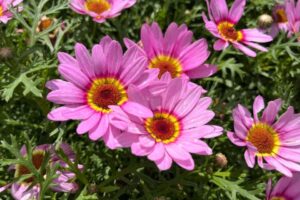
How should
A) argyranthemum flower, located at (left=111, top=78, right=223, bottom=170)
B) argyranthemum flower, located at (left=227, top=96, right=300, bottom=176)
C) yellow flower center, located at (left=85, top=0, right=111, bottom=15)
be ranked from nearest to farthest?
argyranthemum flower, located at (left=111, top=78, right=223, bottom=170) → argyranthemum flower, located at (left=227, top=96, right=300, bottom=176) → yellow flower center, located at (left=85, top=0, right=111, bottom=15)

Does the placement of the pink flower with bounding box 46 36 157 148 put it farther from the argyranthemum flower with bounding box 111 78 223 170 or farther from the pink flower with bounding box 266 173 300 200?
the pink flower with bounding box 266 173 300 200

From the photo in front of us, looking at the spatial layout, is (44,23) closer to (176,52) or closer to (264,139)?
(176,52)

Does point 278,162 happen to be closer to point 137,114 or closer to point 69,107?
point 137,114

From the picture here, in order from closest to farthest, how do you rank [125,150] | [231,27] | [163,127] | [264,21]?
[163,127]
[125,150]
[231,27]
[264,21]

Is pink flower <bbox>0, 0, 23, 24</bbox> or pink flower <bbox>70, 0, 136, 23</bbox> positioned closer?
pink flower <bbox>0, 0, 23, 24</bbox>

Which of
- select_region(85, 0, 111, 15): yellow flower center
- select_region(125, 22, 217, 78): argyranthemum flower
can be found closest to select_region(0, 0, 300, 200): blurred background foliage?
select_region(85, 0, 111, 15): yellow flower center

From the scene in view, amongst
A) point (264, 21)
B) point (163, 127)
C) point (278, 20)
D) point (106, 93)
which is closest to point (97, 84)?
point (106, 93)

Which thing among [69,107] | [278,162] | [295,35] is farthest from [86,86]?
[295,35]
